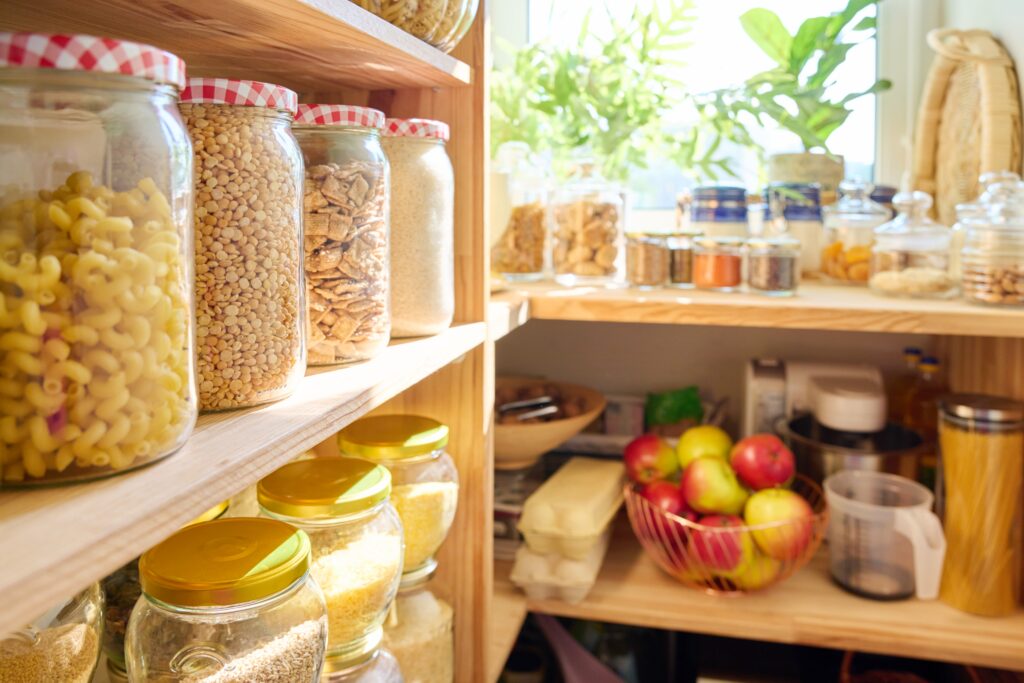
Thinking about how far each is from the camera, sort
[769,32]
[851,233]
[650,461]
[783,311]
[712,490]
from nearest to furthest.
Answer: [783,311] → [712,490] → [650,461] → [851,233] → [769,32]

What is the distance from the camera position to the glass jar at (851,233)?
155 centimetres

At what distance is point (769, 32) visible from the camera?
170cm

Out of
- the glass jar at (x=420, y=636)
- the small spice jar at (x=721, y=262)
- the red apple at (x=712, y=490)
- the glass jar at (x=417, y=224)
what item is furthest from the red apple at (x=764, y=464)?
the glass jar at (x=417, y=224)

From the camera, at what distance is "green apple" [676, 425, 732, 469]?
1.46m

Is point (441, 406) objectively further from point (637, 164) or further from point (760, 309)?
point (637, 164)

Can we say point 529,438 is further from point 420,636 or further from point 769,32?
point 769,32

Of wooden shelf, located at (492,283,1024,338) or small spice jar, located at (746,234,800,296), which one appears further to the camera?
small spice jar, located at (746,234,800,296)

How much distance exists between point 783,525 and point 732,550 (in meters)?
0.08

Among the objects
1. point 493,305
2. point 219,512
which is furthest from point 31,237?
point 493,305

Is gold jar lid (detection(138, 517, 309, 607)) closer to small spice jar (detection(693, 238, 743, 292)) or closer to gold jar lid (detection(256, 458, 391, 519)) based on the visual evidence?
gold jar lid (detection(256, 458, 391, 519))

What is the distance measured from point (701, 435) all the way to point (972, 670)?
1.80 ft

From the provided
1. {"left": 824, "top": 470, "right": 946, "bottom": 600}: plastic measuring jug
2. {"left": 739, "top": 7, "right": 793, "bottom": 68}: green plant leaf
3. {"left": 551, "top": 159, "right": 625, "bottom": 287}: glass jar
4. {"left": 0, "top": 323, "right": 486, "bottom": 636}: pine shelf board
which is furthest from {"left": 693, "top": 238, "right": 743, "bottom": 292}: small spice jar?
{"left": 0, "top": 323, "right": 486, "bottom": 636}: pine shelf board

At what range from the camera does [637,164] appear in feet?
5.75

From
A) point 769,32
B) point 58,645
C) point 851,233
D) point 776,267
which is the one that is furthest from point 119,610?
point 769,32
